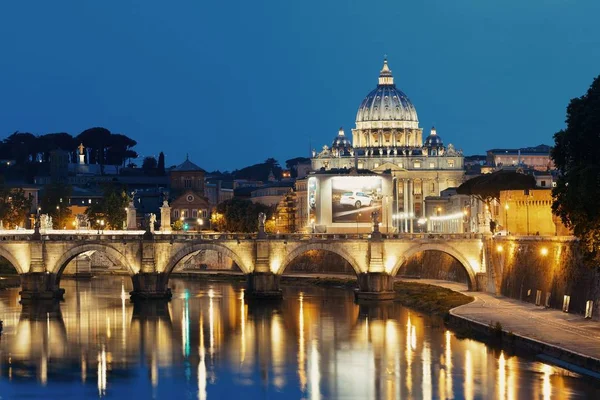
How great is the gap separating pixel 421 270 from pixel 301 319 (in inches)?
1218

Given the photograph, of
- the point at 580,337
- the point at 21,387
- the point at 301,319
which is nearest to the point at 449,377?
the point at 580,337

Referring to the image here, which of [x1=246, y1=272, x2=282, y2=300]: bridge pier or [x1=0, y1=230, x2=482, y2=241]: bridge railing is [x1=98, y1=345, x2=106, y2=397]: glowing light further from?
[x1=0, y1=230, x2=482, y2=241]: bridge railing

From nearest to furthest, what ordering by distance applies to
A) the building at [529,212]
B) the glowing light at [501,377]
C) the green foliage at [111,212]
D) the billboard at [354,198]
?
the glowing light at [501,377] < the building at [529,212] < the green foliage at [111,212] < the billboard at [354,198]

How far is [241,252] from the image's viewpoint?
9438 centimetres

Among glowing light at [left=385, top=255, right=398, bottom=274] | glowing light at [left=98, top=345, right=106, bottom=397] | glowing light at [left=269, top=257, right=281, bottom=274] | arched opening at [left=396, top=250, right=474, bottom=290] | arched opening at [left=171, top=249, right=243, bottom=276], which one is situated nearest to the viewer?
glowing light at [left=98, top=345, right=106, bottom=397]

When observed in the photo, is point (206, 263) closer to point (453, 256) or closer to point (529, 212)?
point (453, 256)

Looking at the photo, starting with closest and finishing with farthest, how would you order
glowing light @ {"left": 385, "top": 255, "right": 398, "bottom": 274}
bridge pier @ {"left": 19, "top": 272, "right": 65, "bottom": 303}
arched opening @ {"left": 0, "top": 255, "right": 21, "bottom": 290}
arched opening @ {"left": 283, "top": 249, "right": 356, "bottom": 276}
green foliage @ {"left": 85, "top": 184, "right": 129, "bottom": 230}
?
glowing light @ {"left": 385, "top": 255, "right": 398, "bottom": 274}, bridge pier @ {"left": 19, "top": 272, "right": 65, "bottom": 303}, arched opening @ {"left": 0, "top": 255, "right": 21, "bottom": 290}, arched opening @ {"left": 283, "top": 249, "right": 356, "bottom": 276}, green foliage @ {"left": 85, "top": 184, "right": 129, "bottom": 230}

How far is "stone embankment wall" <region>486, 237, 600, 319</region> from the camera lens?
6744 centimetres

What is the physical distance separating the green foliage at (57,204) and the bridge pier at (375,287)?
53.7 metres

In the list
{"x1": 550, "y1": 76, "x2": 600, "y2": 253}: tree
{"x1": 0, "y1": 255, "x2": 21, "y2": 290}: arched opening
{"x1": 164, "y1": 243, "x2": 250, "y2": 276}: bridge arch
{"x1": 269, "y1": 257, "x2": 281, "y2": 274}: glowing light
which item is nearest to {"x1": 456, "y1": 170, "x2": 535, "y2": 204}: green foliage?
{"x1": 269, "y1": 257, "x2": 281, "y2": 274}: glowing light

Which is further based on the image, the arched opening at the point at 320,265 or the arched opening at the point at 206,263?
the arched opening at the point at 206,263

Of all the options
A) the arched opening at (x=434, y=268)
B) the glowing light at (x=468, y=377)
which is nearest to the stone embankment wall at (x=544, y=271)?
the glowing light at (x=468, y=377)

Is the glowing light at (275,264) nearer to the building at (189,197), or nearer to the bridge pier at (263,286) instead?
the bridge pier at (263,286)

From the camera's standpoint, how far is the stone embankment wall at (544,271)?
67.4 m
